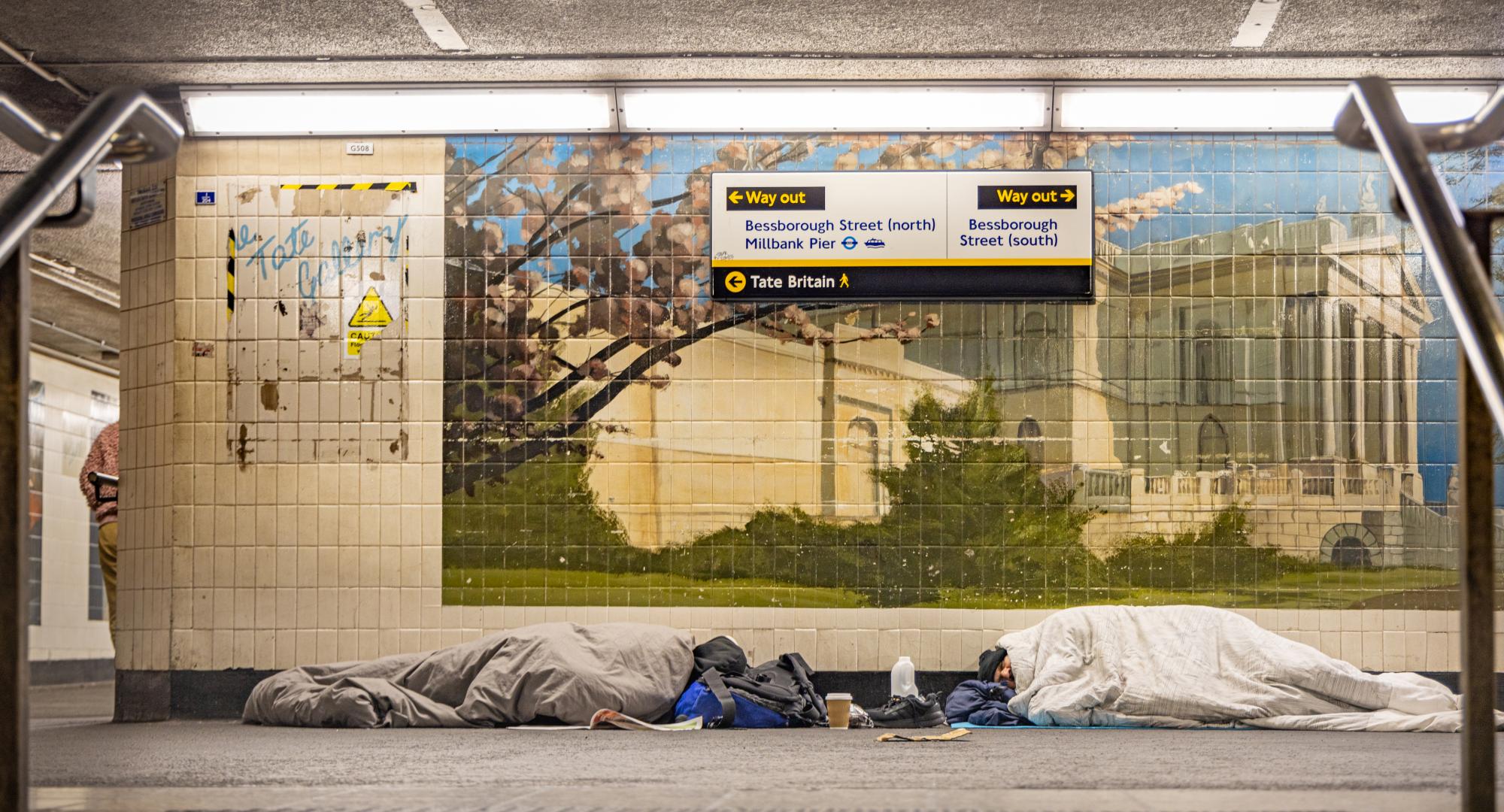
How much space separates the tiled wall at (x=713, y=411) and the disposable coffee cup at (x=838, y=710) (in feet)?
2.14

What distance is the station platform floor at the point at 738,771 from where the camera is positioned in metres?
2.65

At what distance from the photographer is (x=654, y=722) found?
565 cm

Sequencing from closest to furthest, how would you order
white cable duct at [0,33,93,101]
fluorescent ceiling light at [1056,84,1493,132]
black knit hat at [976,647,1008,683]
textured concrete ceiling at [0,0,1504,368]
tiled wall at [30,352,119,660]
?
1. textured concrete ceiling at [0,0,1504,368]
2. white cable duct at [0,33,93,101]
3. black knit hat at [976,647,1008,683]
4. fluorescent ceiling light at [1056,84,1493,132]
5. tiled wall at [30,352,119,660]

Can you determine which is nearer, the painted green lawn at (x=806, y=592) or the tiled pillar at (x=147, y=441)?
the painted green lawn at (x=806, y=592)

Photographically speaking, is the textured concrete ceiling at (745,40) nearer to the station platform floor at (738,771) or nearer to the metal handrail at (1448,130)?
the station platform floor at (738,771)

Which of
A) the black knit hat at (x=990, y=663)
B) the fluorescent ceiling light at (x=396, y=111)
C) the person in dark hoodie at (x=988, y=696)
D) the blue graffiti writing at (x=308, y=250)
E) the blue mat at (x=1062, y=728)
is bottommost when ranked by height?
the blue mat at (x=1062, y=728)

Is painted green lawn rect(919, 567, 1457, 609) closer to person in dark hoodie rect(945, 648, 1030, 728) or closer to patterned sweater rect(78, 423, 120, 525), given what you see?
person in dark hoodie rect(945, 648, 1030, 728)

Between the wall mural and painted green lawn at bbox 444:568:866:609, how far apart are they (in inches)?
0.5

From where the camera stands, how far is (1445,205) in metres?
1.92

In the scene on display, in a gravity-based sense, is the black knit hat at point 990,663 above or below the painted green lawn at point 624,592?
below

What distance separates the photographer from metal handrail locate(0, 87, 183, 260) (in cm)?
196

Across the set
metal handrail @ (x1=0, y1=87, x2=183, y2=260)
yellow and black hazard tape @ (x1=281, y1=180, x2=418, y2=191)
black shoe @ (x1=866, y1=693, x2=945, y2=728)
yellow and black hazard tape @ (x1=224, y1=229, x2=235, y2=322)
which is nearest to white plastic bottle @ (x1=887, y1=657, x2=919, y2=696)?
black shoe @ (x1=866, y1=693, x2=945, y2=728)

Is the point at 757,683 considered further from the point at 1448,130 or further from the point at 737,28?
the point at 1448,130

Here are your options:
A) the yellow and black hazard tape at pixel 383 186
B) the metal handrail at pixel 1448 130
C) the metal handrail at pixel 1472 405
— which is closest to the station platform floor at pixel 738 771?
the metal handrail at pixel 1472 405
